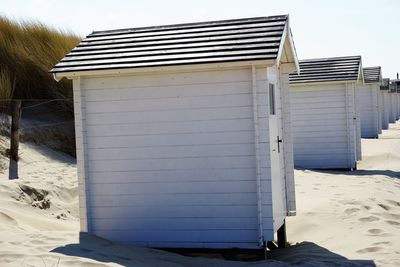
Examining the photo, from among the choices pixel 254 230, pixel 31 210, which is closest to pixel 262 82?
pixel 254 230

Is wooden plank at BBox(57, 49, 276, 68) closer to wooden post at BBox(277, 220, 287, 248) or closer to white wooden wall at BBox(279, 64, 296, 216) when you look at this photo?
white wooden wall at BBox(279, 64, 296, 216)

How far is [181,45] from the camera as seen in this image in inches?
300

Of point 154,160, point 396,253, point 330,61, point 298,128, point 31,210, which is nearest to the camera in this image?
point 396,253

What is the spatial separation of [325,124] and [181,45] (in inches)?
397

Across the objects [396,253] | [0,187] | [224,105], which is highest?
[224,105]

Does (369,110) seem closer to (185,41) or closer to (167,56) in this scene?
(185,41)

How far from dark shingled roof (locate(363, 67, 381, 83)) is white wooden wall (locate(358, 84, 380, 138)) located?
0.34 meters

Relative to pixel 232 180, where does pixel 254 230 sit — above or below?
below

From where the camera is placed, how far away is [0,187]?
9398 millimetres

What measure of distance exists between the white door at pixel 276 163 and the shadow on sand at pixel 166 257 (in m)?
0.50

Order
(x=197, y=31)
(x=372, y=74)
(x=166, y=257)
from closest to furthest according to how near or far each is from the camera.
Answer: (x=166, y=257)
(x=197, y=31)
(x=372, y=74)

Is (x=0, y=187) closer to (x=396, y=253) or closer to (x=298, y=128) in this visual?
(x=396, y=253)

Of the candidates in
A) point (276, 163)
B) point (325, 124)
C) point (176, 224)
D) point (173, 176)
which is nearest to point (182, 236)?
point (176, 224)

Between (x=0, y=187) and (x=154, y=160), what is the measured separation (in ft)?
10.7
